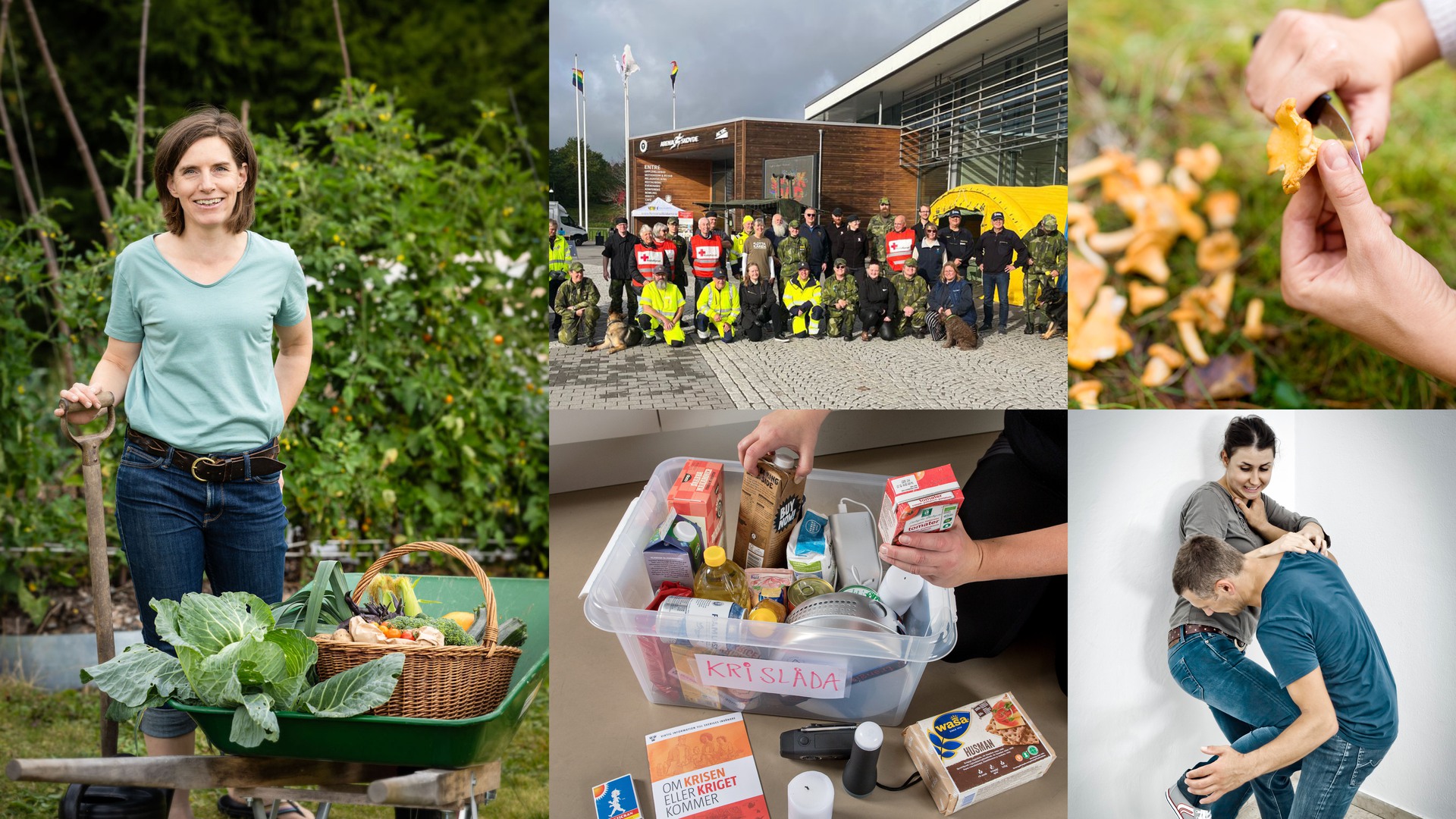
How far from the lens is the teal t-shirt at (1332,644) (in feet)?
4.58

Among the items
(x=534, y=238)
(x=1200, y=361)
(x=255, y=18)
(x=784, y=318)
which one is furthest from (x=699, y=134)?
(x=255, y=18)

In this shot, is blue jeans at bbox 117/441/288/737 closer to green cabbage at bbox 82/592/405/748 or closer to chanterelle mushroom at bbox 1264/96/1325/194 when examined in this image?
green cabbage at bbox 82/592/405/748

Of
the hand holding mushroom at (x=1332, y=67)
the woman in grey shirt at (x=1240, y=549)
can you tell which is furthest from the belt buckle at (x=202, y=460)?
the hand holding mushroom at (x=1332, y=67)

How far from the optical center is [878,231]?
1.32 meters

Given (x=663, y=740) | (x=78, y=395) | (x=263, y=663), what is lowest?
(x=663, y=740)

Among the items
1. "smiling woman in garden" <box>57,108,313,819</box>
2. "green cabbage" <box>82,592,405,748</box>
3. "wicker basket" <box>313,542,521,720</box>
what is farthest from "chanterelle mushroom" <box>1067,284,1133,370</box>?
"smiling woman in garden" <box>57,108,313,819</box>

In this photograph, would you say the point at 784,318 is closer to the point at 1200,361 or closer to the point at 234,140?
the point at 1200,361

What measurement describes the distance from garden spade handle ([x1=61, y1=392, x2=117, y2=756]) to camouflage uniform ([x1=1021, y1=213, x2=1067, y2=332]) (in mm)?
1348

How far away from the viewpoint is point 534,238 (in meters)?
2.52

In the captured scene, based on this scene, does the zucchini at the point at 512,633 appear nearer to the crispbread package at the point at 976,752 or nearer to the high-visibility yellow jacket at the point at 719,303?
the high-visibility yellow jacket at the point at 719,303

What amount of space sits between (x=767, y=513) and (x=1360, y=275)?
3.20 feet

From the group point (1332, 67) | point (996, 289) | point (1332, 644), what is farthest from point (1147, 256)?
point (1332, 644)

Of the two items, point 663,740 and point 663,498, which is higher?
point 663,498

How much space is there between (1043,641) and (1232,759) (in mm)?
408
